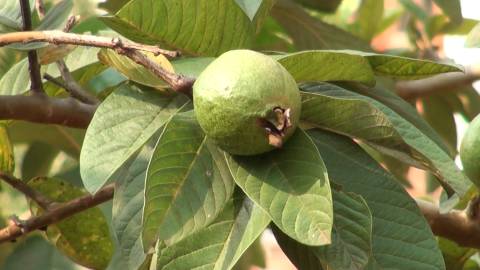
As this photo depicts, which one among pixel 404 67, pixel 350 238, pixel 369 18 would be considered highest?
pixel 404 67

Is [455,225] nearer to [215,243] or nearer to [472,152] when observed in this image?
[472,152]

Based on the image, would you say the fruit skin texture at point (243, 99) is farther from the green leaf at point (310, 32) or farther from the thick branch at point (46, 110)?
the green leaf at point (310, 32)

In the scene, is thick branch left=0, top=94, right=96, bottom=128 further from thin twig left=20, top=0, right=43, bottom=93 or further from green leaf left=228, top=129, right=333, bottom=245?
green leaf left=228, top=129, right=333, bottom=245

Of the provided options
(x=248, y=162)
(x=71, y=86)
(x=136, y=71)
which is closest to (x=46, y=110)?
(x=71, y=86)

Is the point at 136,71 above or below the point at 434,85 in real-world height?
above

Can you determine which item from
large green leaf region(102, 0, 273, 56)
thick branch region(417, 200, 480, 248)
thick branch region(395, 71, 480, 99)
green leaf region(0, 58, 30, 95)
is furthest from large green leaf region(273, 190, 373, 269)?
thick branch region(395, 71, 480, 99)

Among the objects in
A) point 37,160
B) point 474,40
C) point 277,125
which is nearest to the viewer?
point 277,125

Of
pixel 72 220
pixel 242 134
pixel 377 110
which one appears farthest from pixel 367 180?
pixel 72 220
